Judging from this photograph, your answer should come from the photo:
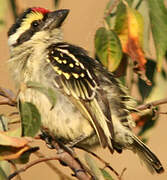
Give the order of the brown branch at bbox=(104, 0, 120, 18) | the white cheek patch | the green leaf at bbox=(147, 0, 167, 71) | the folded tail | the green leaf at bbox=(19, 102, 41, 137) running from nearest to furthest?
1. the green leaf at bbox=(19, 102, 41, 137)
2. the green leaf at bbox=(147, 0, 167, 71)
3. the brown branch at bbox=(104, 0, 120, 18)
4. the folded tail
5. the white cheek patch

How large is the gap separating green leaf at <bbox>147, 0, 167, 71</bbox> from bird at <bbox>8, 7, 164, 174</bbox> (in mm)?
537

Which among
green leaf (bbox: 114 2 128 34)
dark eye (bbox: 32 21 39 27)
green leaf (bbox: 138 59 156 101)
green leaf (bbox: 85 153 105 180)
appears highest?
green leaf (bbox: 114 2 128 34)

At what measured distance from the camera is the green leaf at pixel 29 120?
11.2ft

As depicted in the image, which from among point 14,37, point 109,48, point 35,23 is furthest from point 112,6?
point 14,37

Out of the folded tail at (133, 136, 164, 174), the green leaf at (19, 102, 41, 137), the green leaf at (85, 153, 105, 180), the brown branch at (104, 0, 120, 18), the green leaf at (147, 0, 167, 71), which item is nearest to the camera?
the green leaf at (19, 102, 41, 137)

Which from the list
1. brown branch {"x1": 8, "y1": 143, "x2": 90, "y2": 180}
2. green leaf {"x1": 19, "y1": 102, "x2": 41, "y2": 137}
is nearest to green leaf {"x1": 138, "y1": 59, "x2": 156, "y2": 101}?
brown branch {"x1": 8, "y1": 143, "x2": 90, "y2": 180}

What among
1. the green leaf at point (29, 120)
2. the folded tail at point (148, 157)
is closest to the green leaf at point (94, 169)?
the green leaf at point (29, 120)

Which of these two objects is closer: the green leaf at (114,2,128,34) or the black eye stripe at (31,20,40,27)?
the green leaf at (114,2,128,34)

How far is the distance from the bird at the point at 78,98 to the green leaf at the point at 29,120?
0.63m

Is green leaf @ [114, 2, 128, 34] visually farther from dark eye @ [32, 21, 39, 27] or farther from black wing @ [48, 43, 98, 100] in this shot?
dark eye @ [32, 21, 39, 27]

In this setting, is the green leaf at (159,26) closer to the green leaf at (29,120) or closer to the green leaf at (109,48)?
the green leaf at (109,48)

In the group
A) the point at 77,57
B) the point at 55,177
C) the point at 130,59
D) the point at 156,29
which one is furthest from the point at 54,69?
the point at 55,177

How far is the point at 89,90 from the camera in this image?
4270 millimetres

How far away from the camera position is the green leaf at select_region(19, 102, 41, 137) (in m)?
3.42
